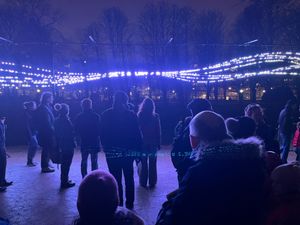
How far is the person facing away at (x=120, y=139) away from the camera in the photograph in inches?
206

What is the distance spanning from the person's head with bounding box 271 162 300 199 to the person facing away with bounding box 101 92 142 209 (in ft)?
9.85

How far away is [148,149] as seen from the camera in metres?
6.93

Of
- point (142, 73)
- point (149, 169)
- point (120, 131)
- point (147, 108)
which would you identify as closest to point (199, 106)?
point (120, 131)

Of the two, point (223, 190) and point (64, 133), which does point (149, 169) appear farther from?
point (223, 190)

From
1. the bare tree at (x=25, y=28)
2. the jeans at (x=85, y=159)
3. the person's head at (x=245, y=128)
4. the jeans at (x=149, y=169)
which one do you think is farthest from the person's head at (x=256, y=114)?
the bare tree at (x=25, y=28)

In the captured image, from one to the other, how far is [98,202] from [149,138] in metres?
4.98

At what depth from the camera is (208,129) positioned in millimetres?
2566

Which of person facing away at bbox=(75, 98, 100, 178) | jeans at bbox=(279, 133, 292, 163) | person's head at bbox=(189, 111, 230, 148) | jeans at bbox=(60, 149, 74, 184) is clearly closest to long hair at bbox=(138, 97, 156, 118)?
person facing away at bbox=(75, 98, 100, 178)

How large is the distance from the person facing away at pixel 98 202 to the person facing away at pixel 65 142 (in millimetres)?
5239

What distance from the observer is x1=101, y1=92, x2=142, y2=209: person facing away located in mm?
5242

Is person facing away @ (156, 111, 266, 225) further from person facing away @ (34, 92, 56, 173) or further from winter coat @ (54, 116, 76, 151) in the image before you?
person facing away @ (34, 92, 56, 173)

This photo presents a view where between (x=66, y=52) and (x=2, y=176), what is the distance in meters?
22.9

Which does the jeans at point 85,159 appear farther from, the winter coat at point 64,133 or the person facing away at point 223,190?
the person facing away at point 223,190

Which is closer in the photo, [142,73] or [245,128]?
[245,128]
